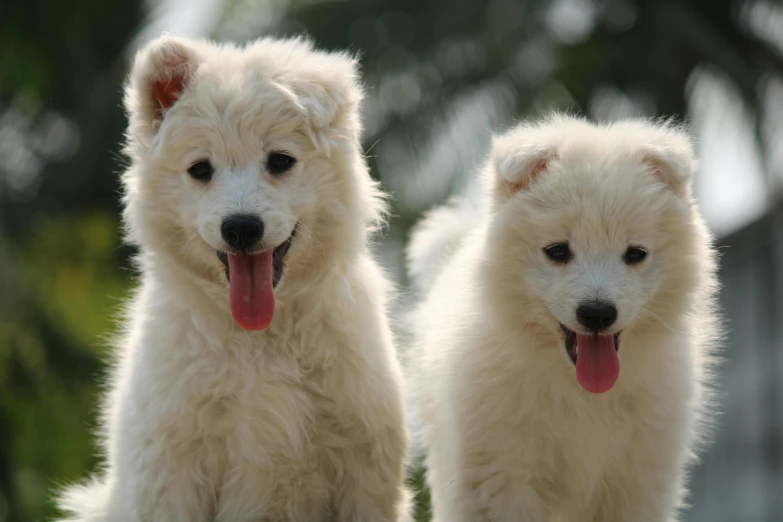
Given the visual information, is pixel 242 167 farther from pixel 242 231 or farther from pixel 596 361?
pixel 596 361

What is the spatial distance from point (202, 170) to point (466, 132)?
11045 mm

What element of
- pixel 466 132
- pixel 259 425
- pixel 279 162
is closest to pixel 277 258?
pixel 279 162

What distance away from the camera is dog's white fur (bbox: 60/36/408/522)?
6348 millimetres

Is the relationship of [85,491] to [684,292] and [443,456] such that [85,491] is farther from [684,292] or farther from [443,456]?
[684,292]

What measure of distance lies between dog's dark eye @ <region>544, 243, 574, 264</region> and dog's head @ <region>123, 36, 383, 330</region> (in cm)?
102

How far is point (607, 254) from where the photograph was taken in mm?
6238

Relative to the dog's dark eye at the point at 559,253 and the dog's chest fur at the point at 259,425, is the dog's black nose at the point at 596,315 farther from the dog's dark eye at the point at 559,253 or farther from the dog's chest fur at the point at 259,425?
the dog's chest fur at the point at 259,425

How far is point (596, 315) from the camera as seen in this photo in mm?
6102

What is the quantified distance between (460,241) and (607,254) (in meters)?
2.37

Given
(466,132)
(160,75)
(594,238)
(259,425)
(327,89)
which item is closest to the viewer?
(594,238)

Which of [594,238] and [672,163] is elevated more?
[672,163]

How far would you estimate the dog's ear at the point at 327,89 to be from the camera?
21.3 ft

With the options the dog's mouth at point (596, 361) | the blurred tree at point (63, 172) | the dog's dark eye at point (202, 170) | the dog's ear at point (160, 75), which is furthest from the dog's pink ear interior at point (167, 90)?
the blurred tree at point (63, 172)

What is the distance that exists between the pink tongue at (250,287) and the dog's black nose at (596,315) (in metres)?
1.49
